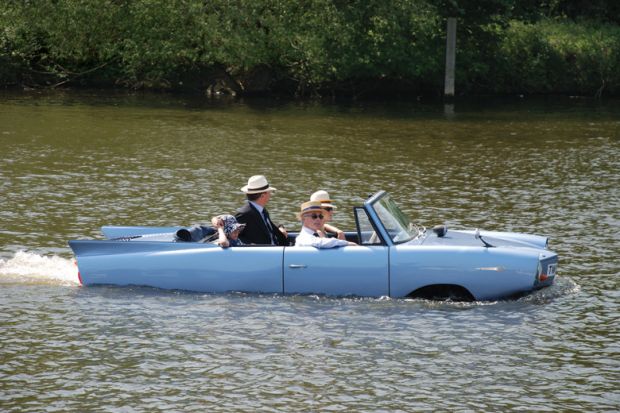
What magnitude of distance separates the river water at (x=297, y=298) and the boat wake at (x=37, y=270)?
4 centimetres

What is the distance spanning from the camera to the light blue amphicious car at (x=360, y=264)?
41.3ft

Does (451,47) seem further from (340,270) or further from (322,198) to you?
(340,270)

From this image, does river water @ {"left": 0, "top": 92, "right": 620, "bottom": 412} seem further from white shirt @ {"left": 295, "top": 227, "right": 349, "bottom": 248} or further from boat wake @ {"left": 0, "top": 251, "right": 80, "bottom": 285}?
white shirt @ {"left": 295, "top": 227, "right": 349, "bottom": 248}

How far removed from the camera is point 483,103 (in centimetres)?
3834

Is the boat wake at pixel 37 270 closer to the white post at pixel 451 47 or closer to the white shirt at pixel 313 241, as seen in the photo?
the white shirt at pixel 313 241

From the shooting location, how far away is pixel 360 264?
41.8 feet

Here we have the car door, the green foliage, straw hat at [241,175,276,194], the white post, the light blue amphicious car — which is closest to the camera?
the light blue amphicious car

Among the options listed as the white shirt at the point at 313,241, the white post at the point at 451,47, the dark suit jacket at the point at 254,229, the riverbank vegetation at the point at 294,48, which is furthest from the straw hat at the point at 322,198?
the white post at the point at 451,47

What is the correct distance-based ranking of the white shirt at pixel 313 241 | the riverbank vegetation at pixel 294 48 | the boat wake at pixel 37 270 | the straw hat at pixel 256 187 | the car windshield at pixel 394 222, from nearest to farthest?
the white shirt at pixel 313 241 < the car windshield at pixel 394 222 < the straw hat at pixel 256 187 < the boat wake at pixel 37 270 < the riverbank vegetation at pixel 294 48

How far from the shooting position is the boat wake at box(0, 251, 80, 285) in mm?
13969

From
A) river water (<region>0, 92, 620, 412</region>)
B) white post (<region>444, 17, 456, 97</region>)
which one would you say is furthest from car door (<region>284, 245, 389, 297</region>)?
white post (<region>444, 17, 456, 97</region>)

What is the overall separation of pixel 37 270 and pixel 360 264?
13.9ft

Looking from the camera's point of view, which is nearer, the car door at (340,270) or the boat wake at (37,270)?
the car door at (340,270)

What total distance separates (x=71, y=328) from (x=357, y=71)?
2823 centimetres
